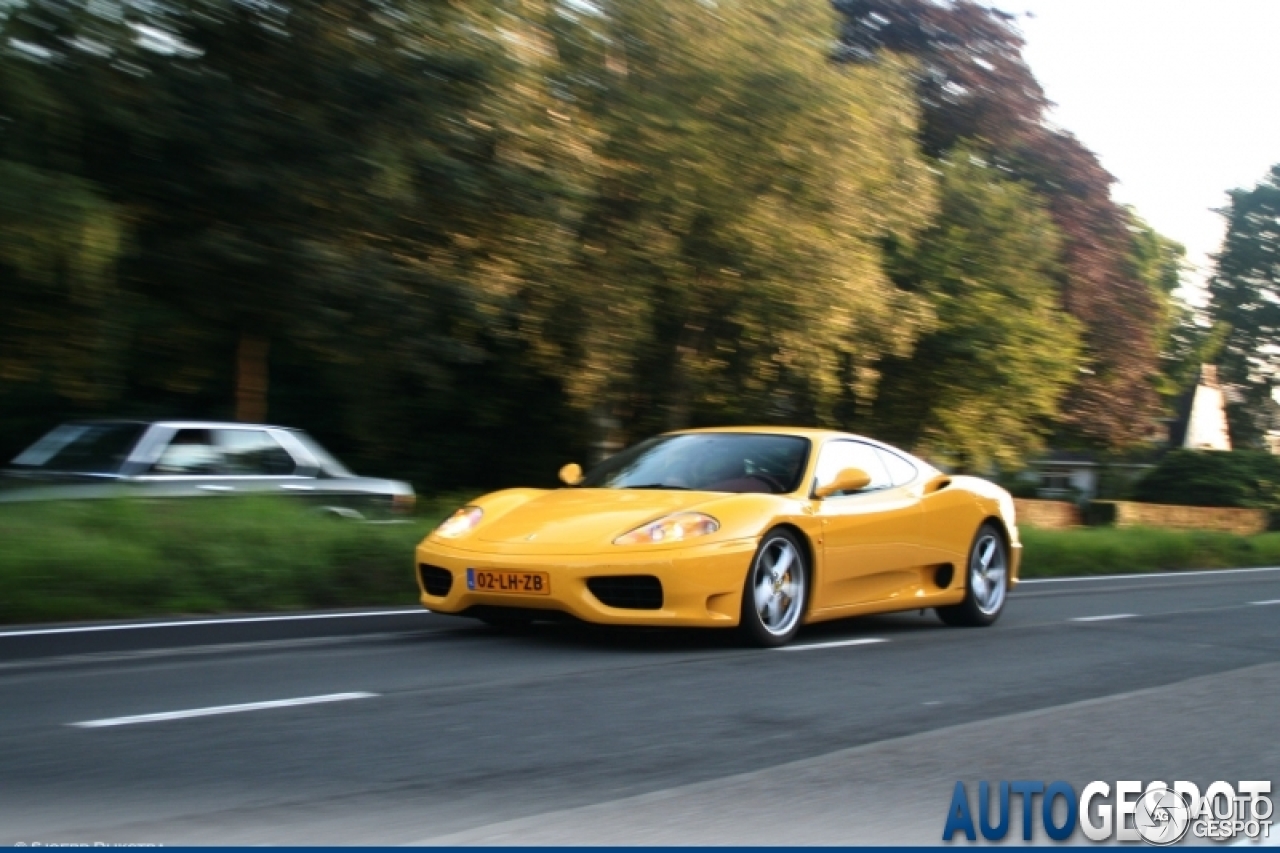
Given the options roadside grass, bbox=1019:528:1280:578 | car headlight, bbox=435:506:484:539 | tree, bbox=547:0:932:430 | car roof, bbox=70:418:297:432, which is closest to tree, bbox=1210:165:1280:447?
roadside grass, bbox=1019:528:1280:578

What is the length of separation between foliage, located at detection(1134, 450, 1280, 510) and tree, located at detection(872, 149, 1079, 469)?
76.6 ft

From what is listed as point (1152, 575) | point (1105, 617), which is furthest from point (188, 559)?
point (1152, 575)

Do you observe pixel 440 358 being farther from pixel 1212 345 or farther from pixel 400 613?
pixel 1212 345

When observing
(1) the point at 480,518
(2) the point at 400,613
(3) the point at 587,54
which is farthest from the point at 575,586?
(3) the point at 587,54

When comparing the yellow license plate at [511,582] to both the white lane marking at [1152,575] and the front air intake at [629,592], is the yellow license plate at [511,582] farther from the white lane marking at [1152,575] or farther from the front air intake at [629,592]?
the white lane marking at [1152,575]

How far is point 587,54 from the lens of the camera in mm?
15750

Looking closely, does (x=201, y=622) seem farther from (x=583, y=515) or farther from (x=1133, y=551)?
(x=1133, y=551)

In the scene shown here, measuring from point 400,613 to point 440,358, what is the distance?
15.9ft

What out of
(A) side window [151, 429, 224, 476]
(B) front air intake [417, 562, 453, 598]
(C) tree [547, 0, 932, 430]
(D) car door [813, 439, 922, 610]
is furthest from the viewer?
(C) tree [547, 0, 932, 430]

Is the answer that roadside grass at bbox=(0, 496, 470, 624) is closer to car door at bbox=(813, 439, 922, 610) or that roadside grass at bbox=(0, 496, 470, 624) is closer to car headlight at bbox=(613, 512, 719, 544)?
car headlight at bbox=(613, 512, 719, 544)

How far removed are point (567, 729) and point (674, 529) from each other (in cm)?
234

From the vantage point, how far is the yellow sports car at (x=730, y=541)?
7.93 metres

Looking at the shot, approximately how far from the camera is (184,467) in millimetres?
12852

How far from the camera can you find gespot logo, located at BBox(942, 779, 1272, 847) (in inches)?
181
